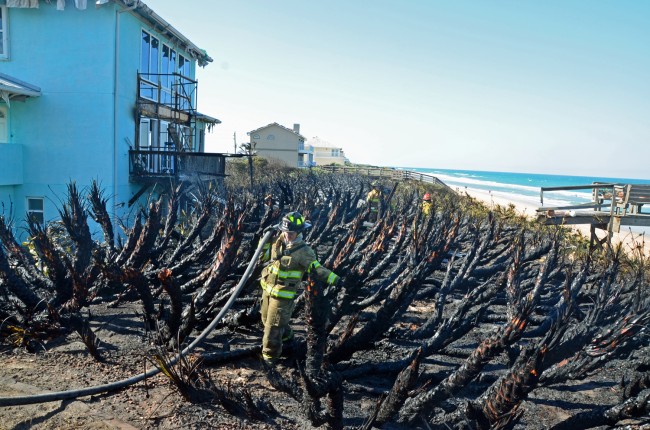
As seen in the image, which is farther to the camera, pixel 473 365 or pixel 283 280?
pixel 283 280

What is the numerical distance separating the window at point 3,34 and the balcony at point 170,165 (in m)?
4.69

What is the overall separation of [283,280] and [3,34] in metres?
15.2

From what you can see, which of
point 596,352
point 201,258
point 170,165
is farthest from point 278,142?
point 596,352

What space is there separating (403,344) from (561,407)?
88.0 inches

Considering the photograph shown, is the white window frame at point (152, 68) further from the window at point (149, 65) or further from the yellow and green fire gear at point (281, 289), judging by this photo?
the yellow and green fire gear at point (281, 289)

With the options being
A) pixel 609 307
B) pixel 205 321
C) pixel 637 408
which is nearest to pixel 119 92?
pixel 205 321

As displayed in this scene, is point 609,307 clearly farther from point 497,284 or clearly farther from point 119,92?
point 119,92

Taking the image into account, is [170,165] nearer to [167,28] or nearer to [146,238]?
[167,28]

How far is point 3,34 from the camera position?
15.8 meters

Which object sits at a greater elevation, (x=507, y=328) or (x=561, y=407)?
(x=507, y=328)

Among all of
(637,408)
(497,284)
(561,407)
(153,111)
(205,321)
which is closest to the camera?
(637,408)

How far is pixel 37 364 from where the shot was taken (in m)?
5.91

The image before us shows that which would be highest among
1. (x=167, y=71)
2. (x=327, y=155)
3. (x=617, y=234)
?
(x=167, y=71)

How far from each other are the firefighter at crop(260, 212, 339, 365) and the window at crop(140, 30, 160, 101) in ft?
43.7
